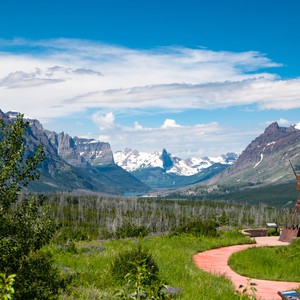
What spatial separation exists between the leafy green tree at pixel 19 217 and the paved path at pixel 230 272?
7.13 metres

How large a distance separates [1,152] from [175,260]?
1308cm

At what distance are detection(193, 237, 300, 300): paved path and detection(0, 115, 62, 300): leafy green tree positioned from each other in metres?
7.13

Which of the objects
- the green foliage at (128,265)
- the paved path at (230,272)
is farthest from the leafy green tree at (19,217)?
the paved path at (230,272)

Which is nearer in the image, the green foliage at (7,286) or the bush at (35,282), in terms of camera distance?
the green foliage at (7,286)

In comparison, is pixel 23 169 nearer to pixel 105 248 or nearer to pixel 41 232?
pixel 41 232

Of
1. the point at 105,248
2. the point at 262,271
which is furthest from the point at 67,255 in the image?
the point at 262,271

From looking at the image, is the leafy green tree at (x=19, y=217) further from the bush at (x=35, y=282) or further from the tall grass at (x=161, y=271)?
the tall grass at (x=161, y=271)

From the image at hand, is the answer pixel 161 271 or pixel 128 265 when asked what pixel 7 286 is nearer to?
pixel 128 265

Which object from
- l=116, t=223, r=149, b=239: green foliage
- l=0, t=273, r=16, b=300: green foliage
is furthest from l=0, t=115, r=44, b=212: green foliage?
l=116, t=223, r=149, b=239: green foliage

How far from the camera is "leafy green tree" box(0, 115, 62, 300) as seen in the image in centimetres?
1091

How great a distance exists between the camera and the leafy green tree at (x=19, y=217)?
10.9 metres

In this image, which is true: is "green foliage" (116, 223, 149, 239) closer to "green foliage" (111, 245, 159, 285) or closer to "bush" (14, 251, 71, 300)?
"green foliage" (111, 245, 159, 285)

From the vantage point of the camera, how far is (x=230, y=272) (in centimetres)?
2073

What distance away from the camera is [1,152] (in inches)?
439
